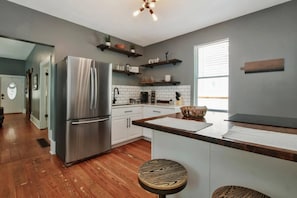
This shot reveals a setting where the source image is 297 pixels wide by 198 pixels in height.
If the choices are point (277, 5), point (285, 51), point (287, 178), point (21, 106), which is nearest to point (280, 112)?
point (285, 51)

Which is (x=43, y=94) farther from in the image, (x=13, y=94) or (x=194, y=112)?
(x=194, y=112)

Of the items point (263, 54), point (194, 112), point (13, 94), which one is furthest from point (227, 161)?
point (13, 94)

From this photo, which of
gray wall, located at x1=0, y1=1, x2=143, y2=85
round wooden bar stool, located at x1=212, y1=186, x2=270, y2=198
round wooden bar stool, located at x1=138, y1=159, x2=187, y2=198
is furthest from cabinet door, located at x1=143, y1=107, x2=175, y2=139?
round wooden bar stool, located at x1=212, y1=186, x2=270, y2=198

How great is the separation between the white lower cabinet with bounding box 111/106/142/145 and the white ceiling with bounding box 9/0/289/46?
1.78 meters

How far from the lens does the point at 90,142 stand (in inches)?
99.9

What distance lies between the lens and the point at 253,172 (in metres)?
0.91

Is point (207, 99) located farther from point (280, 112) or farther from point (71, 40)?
point (71, 40)

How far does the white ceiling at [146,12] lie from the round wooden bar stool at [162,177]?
2274mm

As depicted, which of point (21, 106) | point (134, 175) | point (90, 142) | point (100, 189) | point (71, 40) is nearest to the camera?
point (100, 189)

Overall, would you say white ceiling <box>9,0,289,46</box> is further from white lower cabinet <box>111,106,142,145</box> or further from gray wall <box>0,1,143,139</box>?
white lower cabinet <box>111,106,142,145</box>

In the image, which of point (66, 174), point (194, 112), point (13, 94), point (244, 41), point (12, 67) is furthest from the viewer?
point (13, 94)

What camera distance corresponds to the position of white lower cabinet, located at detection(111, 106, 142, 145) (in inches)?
120

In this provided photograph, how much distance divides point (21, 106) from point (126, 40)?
732 centimetres

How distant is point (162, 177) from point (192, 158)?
1.06ft
